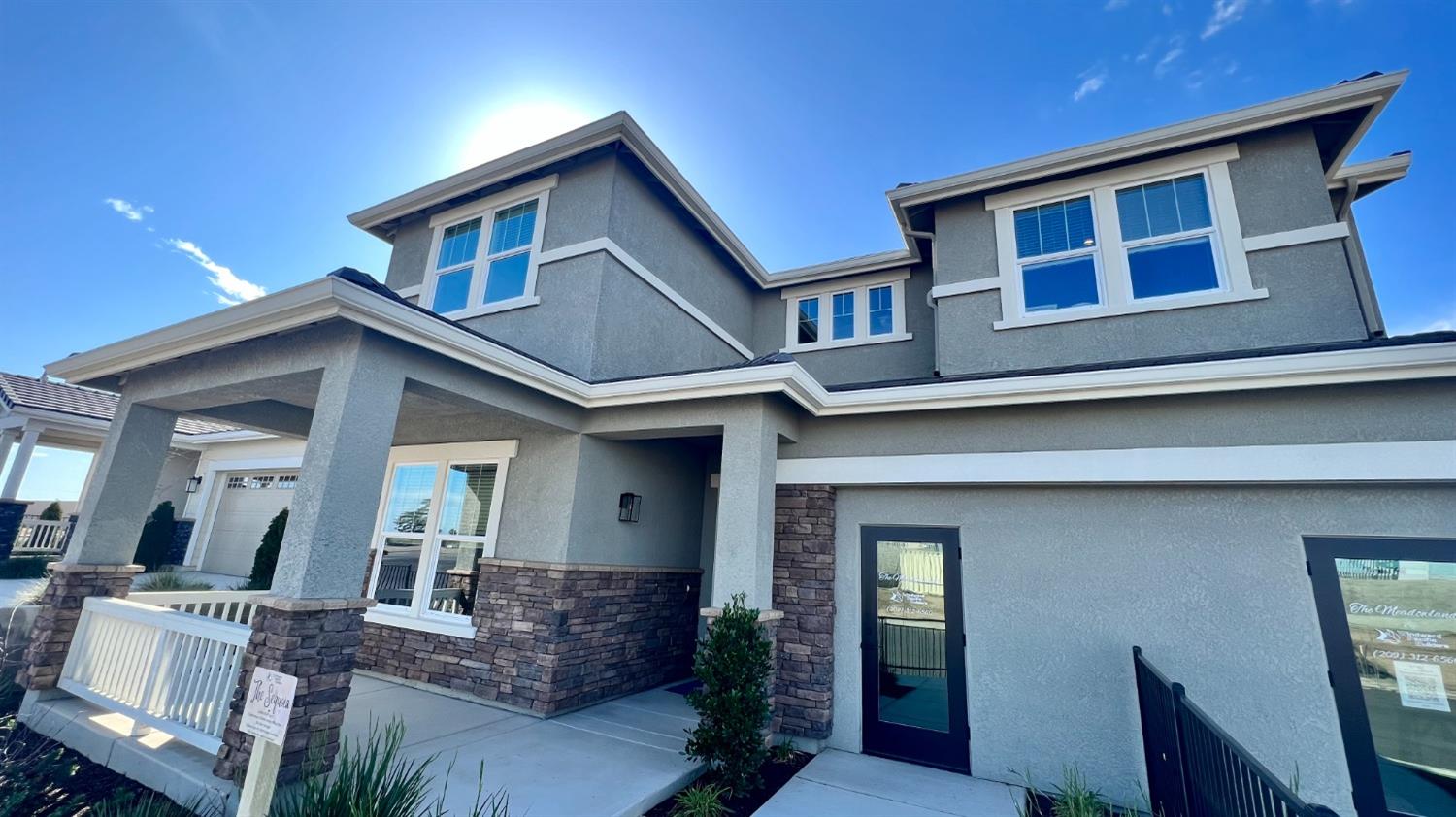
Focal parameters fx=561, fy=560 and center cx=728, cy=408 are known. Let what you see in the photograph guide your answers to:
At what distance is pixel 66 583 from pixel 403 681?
3.39m

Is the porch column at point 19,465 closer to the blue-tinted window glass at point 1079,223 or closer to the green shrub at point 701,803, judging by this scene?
the green shrub at point 701,803

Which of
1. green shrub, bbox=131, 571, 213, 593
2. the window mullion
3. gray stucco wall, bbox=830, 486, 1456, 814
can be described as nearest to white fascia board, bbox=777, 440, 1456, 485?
gray stucco wall, bbox=830, 486, 1456, 814

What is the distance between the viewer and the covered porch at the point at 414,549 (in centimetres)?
417

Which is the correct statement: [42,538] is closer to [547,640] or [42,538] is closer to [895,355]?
[547,640]

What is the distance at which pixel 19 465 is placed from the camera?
40.9 ft

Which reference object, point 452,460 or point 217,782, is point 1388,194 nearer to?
point 452,460

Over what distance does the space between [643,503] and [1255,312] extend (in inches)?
284

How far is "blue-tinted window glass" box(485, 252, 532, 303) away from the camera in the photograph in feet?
26.3

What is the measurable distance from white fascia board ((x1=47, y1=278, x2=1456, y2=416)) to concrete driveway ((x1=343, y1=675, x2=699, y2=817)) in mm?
3337

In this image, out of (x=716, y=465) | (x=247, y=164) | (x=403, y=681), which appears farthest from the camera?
(x=247, y=164)

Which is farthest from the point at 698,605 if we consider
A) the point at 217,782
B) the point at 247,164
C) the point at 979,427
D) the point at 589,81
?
the point at 247,164

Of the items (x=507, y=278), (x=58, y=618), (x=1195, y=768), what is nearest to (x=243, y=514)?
(x=58, y=618)

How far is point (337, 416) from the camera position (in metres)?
4.23

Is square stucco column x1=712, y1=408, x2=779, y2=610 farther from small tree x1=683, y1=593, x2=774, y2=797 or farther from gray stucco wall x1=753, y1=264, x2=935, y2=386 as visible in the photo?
gray stucco wall x1=753, y1=264, x2=935, y2=386
